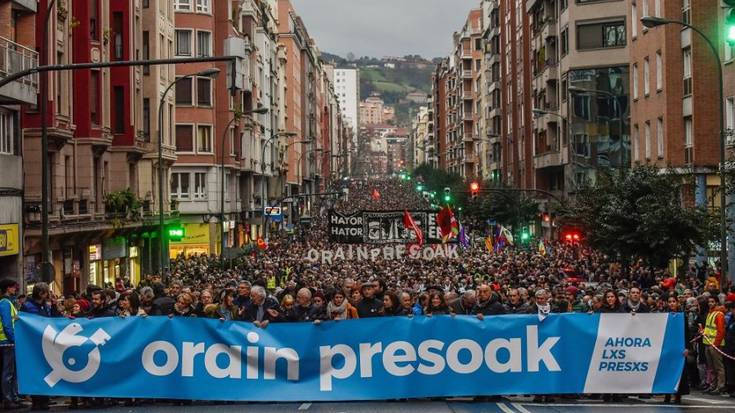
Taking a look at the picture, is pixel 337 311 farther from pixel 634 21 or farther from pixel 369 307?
pixel 634 21

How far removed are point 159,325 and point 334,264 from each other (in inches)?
1058

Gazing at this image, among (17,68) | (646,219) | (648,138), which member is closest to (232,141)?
(648,138)

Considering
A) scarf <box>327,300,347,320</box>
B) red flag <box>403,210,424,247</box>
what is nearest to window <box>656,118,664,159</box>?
red flag <box>403,210,424,247</box>

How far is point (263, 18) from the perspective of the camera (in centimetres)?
8969

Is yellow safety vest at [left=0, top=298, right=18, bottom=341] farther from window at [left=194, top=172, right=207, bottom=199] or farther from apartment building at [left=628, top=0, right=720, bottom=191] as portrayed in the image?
window at [left=194, top=172, right=207, bottom=199]

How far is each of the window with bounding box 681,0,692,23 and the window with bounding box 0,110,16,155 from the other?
23.0 meters

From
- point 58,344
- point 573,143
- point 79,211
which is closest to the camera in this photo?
point 58,344

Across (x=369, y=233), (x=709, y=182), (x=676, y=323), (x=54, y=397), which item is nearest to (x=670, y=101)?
(x=709, y=182)

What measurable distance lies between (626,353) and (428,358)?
8.34 feet

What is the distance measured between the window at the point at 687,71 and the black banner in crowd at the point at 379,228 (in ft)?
32.5

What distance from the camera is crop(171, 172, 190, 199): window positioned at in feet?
209

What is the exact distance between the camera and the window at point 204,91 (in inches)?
2554

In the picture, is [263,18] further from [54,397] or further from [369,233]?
[54,397]

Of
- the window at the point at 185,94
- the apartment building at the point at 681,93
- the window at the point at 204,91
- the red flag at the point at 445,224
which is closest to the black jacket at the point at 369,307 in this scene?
the apartment building at the point at 681,93
